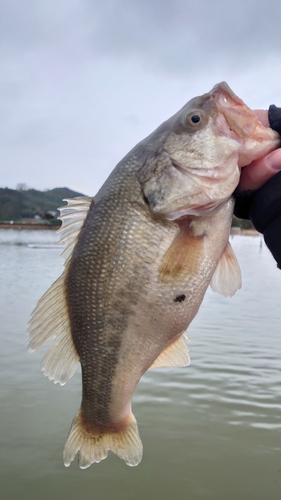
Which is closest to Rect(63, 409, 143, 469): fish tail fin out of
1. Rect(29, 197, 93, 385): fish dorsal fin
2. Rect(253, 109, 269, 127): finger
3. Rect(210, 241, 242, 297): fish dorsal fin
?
Rect(29, 197, 93, 385): fish dorsal fin

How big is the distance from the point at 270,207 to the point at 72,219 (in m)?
1.24

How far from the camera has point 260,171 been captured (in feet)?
7.95

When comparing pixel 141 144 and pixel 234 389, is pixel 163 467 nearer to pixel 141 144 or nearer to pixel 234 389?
pixel 234 389

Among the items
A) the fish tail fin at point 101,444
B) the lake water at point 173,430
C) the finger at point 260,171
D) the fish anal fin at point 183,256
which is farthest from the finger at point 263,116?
the lake water at point 173,430

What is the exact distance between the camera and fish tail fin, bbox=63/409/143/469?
292cm

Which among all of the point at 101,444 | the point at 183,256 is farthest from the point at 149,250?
the point at 101,444

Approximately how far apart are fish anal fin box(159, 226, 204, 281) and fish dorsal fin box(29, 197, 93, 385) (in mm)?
652

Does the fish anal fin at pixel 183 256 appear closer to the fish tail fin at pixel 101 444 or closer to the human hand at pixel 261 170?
the human hand at pixel 261 170

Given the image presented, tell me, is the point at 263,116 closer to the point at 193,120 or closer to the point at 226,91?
the point at 226,91

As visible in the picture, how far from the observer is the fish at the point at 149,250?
2525 millimetres

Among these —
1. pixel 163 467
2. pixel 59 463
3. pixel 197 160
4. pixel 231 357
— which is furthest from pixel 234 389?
pixel 197 160

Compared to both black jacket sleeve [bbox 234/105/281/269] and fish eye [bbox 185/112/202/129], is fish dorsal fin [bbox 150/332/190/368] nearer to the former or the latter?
black jacket sleeve [bbox 234/105/281/269]

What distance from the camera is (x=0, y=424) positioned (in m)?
5.68

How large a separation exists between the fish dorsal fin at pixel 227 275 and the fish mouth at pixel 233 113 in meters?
0.69
